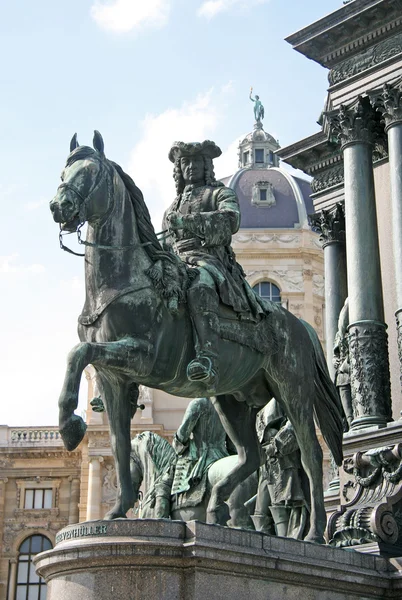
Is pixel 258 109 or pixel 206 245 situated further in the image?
pixel 258 109

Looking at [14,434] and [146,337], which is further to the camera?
[14,434]

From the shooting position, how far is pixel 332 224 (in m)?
22.5

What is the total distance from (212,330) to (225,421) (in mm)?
1486

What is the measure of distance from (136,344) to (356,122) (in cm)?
928

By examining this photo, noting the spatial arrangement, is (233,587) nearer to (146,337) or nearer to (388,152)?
(146,337)

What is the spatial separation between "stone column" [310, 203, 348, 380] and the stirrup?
11.4m

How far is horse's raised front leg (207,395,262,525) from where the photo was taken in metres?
11.3

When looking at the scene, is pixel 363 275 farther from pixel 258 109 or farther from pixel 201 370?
pixel 258 109

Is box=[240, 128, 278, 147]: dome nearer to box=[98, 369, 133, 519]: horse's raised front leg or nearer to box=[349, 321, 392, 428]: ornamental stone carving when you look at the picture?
box=[349, 321, 392, 428]: ornamental stone carving

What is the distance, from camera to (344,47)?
1895cm

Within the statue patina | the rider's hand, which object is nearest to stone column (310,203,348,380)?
the statue patina

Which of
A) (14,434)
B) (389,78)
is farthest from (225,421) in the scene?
(14,434)

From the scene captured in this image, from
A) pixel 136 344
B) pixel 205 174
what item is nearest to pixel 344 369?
pixel 205 174

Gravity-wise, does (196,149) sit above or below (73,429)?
above
